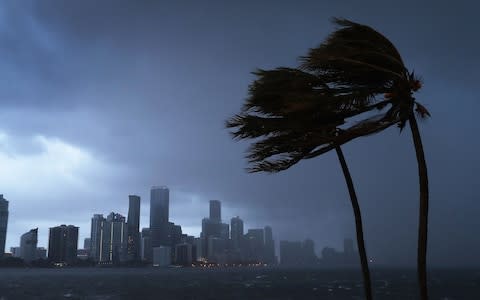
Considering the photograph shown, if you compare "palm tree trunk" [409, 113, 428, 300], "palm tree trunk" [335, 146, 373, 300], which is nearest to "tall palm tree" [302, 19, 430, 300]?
"palm tree trunk" [409, 113, 428, 300]

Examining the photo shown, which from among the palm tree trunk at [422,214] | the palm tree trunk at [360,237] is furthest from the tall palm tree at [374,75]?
the palm tree trunk at [360,237]

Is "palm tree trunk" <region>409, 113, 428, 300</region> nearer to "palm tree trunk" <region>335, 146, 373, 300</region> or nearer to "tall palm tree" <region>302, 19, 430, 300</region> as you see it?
"tall palm tree" <region>302, 19, 430, 300</region>

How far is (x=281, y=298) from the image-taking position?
294 feet

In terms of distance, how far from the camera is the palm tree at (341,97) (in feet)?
21.2

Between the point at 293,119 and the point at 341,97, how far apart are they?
771 mm

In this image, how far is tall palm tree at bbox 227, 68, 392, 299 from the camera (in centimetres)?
653

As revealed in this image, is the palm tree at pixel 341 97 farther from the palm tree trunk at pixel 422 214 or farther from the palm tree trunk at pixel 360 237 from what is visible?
the palm tree trunk at pixel 360 237

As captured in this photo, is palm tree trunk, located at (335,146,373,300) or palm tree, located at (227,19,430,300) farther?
palm tree trunk, located at (335,146,373,300)

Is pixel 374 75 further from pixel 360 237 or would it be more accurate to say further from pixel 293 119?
pixel 360 237

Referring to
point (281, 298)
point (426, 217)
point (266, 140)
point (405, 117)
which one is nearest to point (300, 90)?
point (266, 140)

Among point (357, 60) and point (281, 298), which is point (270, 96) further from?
point (281, 298)

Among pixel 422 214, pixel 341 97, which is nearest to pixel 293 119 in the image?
pixel 341 97

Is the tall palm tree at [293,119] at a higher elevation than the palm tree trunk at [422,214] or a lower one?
higher

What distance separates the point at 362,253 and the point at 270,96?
137 inches
